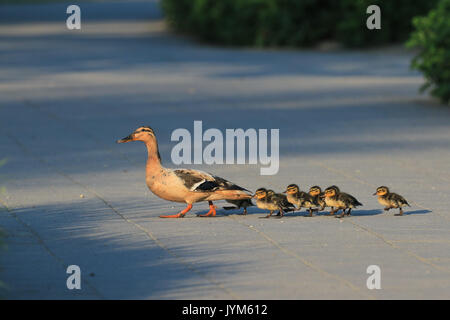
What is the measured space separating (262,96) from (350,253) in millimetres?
11312

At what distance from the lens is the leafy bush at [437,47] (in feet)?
58.3

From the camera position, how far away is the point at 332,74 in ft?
75.8

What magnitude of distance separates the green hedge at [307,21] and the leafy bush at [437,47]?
398 inches

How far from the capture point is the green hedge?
28.7 m

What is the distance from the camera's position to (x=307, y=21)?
29.4 m

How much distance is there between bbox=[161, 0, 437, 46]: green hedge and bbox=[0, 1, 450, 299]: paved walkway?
3.22 meters

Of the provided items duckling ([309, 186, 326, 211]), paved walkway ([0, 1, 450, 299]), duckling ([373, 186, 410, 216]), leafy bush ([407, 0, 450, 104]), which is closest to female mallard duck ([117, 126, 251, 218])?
paved walkway ([0, 1, 450, 299])

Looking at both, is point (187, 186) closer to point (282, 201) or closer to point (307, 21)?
point (282, 201)

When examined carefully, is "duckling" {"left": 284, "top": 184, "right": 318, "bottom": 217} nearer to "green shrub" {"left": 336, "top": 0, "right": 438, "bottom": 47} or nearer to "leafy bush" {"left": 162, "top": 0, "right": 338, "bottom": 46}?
"green shrub" {"left": 336, "top": 0, "right": 438, "bottom": 47}

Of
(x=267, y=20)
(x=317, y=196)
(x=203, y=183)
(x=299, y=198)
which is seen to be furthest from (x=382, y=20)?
(x=203, y=183)

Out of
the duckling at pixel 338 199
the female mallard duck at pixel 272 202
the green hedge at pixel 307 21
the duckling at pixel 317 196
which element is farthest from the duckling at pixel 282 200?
the green hedge at pixel 307 21
